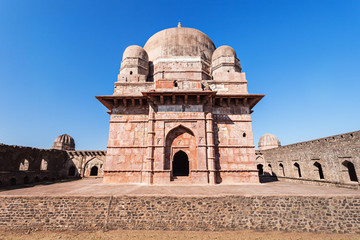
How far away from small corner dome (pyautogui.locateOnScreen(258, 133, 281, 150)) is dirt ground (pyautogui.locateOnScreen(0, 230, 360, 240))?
2814 centimetres

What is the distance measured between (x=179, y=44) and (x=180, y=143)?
38.2 ft

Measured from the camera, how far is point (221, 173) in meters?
12.2

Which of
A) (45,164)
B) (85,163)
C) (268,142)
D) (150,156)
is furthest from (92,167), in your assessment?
(268,142)

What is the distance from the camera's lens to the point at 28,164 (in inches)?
685

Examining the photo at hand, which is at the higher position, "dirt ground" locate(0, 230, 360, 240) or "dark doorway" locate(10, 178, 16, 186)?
"dark doorway" locate(10, 178, 16, 186)

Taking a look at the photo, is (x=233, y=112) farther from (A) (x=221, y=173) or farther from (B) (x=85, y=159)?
(B) (x=85, y=159)

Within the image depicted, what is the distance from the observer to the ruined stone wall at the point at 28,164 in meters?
14.7

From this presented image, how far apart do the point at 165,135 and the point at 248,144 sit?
6448 millimetres

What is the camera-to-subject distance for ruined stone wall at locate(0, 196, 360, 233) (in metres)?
7.19

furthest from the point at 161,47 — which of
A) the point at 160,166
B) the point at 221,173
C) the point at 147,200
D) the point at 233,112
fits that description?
the point at 147,200

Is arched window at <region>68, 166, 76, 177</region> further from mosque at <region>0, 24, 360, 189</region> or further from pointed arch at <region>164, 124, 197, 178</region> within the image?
pointed arch at <region>164, 124, 197, 178</region>

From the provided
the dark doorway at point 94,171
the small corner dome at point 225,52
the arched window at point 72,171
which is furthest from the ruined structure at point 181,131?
the arched window at point 72,171

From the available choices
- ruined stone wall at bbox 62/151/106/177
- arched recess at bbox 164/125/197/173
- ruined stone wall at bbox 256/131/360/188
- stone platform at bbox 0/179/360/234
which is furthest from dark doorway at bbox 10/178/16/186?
ruined stone wall at bbox 256/131/360/188

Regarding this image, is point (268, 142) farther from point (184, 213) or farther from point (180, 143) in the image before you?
point (184, 213)
